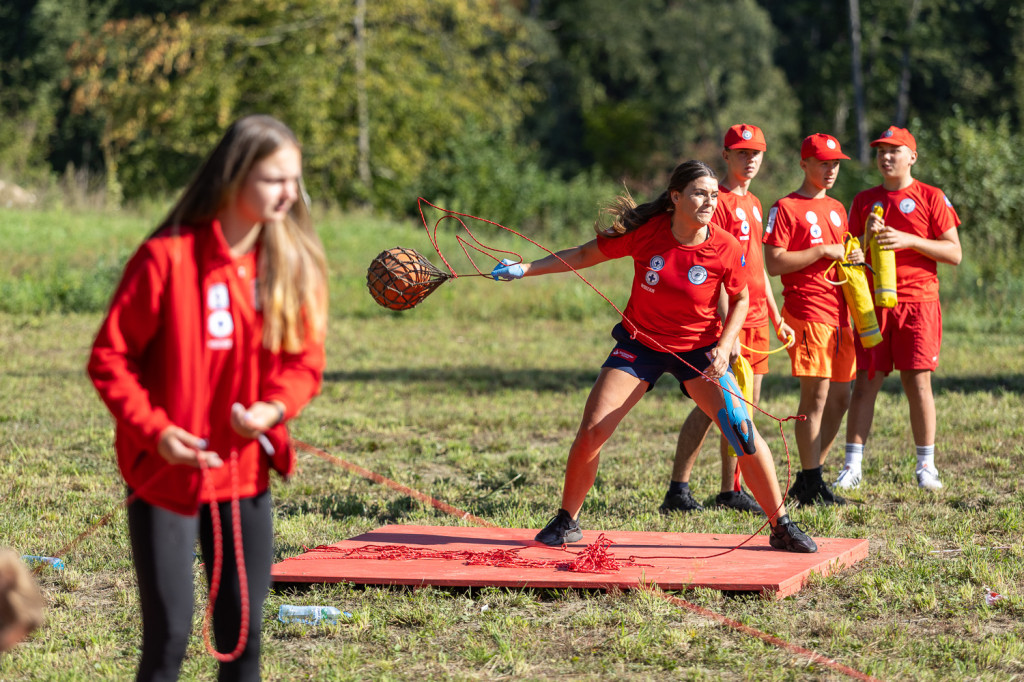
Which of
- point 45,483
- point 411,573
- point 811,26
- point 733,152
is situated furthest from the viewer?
point 811,26

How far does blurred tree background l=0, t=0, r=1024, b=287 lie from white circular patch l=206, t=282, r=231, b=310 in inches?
591

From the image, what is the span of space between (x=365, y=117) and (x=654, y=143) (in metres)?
20.8

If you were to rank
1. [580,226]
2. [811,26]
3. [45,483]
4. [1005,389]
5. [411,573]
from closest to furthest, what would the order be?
[411,573], [45,483], [1005,389], [580,226], [811,26]

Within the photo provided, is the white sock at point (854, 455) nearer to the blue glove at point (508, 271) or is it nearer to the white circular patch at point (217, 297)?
the blue glove at point (508, 271)

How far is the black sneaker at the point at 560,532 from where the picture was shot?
5.61m

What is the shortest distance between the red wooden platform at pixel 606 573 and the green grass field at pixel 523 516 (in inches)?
2.8

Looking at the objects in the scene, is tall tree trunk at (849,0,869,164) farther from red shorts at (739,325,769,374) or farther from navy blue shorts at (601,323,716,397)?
navy blue shorts at (601,323,716,397)

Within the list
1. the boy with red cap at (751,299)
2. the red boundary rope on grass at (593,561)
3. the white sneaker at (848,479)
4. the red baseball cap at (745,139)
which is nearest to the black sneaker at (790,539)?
the red boundary rope on grass at (593,561)

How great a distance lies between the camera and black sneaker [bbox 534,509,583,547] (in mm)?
5605

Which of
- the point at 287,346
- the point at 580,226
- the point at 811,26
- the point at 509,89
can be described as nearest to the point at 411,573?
the point at 287,346

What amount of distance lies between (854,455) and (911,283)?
1143mm

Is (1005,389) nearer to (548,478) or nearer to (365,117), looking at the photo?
(548,478)

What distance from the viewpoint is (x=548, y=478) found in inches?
298

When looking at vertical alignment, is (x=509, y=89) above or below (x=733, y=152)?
above
